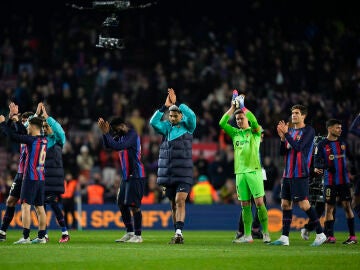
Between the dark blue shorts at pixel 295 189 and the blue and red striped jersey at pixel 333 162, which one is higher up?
the blue and red striped jersey at pixel 333 162

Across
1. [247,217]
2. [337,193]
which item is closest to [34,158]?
[247,217]

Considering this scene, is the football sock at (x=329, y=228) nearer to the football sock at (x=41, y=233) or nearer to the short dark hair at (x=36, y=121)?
the football sock at (x=41, y=233)

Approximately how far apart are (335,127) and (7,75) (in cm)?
1811

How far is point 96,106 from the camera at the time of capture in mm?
31844

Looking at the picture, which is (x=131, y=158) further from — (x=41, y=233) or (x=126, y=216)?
(x=41, y=233)

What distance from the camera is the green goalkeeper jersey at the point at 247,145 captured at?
700 inches

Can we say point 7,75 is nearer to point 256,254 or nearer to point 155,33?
point 155,33

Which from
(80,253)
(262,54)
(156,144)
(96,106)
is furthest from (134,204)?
(262,54)

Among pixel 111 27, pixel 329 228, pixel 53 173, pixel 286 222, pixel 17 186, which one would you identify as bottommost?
pixel 329 228

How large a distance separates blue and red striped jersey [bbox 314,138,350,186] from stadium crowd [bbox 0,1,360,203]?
9555mm

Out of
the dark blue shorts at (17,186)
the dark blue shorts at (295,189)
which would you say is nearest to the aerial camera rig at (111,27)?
the dark blue shorts at (17,186)

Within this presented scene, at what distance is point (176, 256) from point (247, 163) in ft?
12.9

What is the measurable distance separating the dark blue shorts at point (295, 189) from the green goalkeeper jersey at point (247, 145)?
0.79 meters

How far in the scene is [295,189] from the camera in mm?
17141
